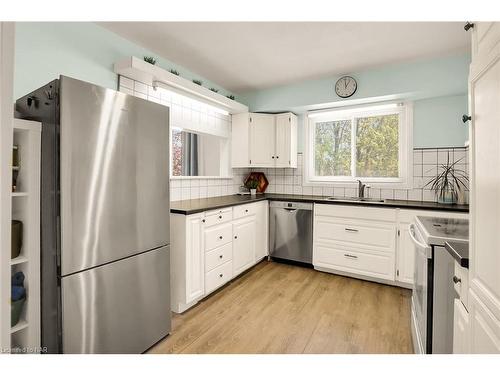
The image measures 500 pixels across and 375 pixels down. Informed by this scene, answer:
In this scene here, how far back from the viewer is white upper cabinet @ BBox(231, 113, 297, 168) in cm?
358

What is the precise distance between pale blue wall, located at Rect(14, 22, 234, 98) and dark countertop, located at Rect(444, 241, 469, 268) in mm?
2483

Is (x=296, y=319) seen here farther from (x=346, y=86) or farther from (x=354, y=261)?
(x=346, y=86)

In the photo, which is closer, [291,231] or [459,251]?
[459,251]

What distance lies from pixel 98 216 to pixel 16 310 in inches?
24.7

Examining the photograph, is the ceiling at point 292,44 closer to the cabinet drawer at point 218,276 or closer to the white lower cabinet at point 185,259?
the white lower cabinet at point 185,259

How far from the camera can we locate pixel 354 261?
2902 millimetres

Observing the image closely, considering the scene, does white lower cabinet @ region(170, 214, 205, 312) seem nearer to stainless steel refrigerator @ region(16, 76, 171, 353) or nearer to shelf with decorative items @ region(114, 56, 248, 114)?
stainless steel refrigerator @ region(16, 76, 171, 353)

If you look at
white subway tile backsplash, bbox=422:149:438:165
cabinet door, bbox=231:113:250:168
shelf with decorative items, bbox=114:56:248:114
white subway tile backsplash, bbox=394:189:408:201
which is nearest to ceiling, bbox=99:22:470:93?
shelf with decorative items, bbox=114:56:248:114

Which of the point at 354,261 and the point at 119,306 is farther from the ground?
the point at 119,306

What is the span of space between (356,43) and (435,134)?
1485mm

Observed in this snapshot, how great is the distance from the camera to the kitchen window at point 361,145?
319cm

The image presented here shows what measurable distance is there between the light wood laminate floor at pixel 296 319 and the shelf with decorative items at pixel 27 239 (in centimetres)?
72

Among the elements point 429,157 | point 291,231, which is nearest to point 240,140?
point 291,231

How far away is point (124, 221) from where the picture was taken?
1.53m
